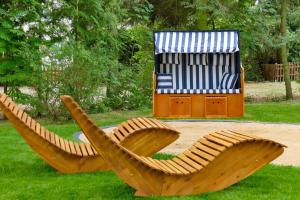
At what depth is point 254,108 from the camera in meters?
14.4

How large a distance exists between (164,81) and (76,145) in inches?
272

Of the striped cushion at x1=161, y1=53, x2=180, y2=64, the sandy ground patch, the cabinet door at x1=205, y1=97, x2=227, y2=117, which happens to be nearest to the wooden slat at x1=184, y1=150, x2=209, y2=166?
the sandy ground patch

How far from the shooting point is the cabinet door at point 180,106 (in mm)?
12812

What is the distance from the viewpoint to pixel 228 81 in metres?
13.8

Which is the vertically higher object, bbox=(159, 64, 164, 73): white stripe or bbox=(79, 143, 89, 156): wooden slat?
bbox=(159, 64, 164, 73): white stripe

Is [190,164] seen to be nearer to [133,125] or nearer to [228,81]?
[133,125]

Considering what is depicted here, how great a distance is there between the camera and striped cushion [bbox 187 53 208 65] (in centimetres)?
1417

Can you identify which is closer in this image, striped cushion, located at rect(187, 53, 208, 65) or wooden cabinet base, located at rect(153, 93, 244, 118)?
wooden cabinet base, located at rect(153, 93, 244, 118)

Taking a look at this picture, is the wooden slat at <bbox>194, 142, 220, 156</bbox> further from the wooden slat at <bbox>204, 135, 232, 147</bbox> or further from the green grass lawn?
the green grass lawn

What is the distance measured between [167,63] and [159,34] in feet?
2.91

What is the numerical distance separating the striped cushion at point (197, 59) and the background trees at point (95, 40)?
1.34m

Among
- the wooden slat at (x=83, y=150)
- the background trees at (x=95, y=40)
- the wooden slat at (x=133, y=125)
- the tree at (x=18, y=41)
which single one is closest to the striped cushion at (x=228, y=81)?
the background trees at (x=95, y=40)

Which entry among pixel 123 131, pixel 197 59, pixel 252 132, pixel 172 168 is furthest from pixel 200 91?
pixel 172 168

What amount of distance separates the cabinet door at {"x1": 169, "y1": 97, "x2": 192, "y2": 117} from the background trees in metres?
1.70
